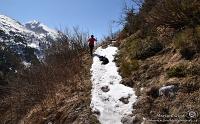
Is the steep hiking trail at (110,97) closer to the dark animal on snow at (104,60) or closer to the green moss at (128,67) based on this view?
the green moss at (128,67)

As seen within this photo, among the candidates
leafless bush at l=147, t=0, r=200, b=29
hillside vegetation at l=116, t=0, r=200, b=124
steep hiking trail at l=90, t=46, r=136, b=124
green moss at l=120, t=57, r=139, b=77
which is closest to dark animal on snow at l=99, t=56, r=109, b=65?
hillside vegetation at l=116, t=0, r=200, b=124

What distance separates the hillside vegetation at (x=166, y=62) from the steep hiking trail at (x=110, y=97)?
0.38 metres

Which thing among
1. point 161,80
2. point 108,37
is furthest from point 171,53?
point 108,37

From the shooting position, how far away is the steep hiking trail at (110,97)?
44.8ft

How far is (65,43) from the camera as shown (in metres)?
29.3

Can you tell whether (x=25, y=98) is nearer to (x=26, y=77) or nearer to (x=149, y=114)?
(x=26, y=77)

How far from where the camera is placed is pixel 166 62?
1566 centimetres

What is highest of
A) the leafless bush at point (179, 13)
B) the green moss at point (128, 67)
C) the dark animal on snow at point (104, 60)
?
the leafless bush at point (179, 13)

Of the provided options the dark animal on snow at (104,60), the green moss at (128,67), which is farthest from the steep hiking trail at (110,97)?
the dark animal on snow at (104,60)

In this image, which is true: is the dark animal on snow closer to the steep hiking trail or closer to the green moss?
the steep hiking trail

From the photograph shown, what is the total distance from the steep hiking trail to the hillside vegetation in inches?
15.0

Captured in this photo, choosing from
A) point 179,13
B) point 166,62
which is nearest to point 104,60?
point 179,13

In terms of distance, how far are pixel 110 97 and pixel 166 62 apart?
265 centimetres

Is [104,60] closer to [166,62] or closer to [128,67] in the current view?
[128,67]
